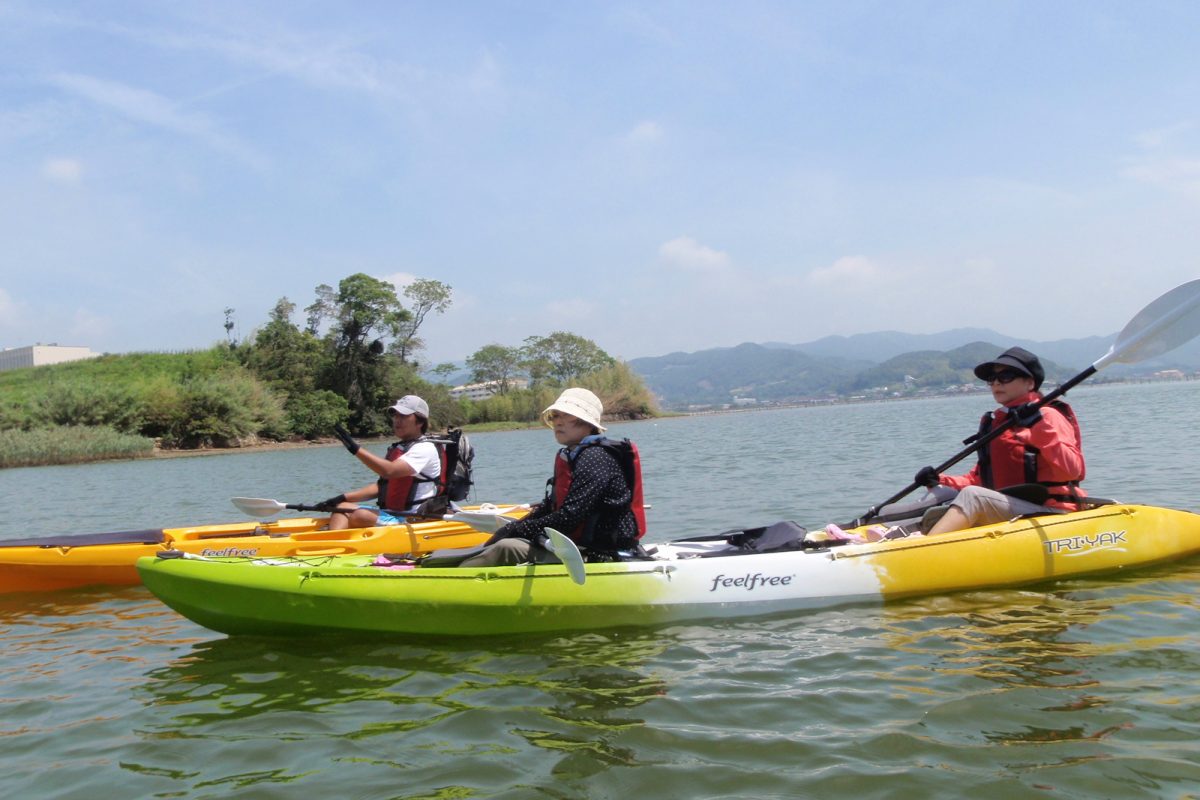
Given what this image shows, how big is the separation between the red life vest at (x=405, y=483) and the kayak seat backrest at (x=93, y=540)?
5.95 feet

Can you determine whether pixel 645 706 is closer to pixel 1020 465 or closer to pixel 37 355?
pixel 1020 465

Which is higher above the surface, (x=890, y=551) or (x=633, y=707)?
(x=890, y=551)

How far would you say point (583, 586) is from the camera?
515cm

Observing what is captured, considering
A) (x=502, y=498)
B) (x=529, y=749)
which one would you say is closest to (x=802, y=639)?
(x=529, y=749)

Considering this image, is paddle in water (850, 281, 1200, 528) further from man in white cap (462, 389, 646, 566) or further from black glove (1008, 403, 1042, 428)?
man in white cap (462, 389, 646, 566)

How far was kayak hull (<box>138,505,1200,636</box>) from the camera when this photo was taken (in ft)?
16.7

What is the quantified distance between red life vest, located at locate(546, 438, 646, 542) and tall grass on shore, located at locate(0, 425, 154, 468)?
2970cm

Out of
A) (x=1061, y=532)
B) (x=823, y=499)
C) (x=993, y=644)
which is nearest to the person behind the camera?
(x=993, y=644)

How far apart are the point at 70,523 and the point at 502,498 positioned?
6.13m

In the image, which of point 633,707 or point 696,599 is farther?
point 696,599

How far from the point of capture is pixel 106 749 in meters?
3.89

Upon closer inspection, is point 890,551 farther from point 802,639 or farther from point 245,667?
point 245,667

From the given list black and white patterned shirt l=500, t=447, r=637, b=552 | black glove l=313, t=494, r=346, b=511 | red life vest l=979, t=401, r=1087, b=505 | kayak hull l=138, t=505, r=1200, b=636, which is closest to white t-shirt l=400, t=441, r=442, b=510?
black glove l=313, t=494, r=346, b=511

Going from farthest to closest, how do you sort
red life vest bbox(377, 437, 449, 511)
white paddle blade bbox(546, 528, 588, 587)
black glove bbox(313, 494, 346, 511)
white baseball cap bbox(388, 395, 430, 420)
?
black glove bbox(313, 494, 346, 511)
red life vest bbox(377, 437, 449, 511)
white baseball cap bbox(388, 395, 430, 420)
white paddle blade bbox(546, 528, 588, 587)
